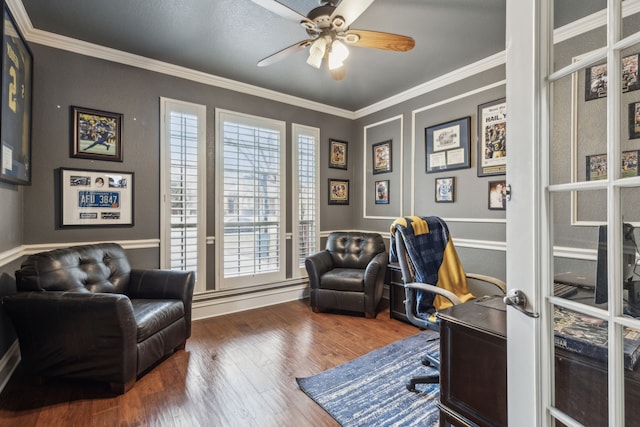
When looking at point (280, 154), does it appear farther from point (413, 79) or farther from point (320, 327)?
point (320, 327)

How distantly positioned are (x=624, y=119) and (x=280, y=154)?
11.5 feet

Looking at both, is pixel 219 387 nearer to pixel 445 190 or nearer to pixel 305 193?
pixel 305 193

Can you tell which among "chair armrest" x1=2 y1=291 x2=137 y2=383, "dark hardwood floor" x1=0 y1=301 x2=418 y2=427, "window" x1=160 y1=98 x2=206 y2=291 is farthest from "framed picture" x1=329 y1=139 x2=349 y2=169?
"chair armrest" x1=2 y1=291 x2=137 y2=383

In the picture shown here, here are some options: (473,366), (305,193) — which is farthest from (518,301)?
(305,193)

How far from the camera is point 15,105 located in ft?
6.97

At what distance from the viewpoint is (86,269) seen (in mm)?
2424

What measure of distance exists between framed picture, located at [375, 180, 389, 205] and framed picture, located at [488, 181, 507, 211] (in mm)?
1365

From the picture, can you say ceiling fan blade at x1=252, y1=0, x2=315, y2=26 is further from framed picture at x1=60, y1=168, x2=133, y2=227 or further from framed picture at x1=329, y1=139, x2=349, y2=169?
framed picture at x1=329, y1=139, x2=349, y2=169

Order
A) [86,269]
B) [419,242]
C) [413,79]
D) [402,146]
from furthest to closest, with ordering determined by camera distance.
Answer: [402,146], [413,79], [86,269], [419,242]

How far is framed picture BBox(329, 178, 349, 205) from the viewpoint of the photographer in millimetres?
4461

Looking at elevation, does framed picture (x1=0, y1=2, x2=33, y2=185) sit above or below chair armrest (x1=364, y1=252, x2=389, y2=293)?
above

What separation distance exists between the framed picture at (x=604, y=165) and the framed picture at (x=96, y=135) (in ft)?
11.5

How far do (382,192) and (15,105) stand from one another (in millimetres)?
3709

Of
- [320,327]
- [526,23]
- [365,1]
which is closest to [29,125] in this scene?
[365,1]
